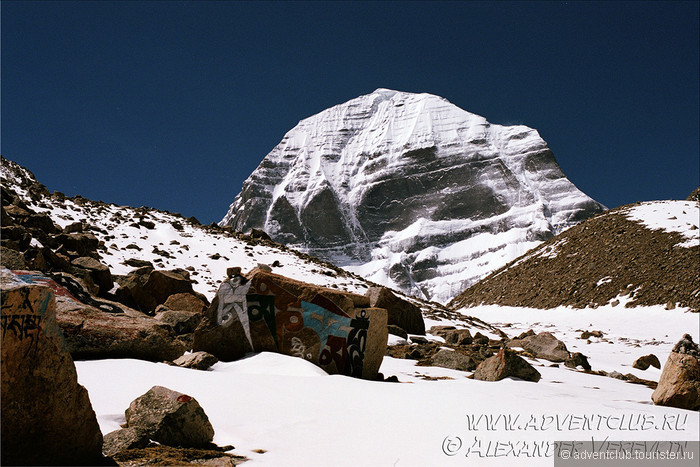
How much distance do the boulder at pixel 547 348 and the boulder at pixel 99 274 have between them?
38.5ft

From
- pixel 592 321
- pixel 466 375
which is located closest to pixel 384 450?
pixel 466 375

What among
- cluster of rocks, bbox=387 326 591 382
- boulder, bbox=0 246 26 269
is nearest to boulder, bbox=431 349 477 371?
cluster of rocks, bbox=387 326 591 382

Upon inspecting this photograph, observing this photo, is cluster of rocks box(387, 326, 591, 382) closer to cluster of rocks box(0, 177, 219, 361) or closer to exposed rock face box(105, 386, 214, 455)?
cluster of rocks box(0, 177, 219, 361)

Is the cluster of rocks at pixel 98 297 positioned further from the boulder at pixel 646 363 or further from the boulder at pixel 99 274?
the boulder at pixel 646 363

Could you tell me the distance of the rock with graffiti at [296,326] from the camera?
750 centimetres

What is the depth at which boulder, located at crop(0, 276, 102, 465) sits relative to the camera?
9.05 feet

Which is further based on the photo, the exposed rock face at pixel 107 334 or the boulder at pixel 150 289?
the boulder at pixel 150 289

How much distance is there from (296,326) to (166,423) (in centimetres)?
425

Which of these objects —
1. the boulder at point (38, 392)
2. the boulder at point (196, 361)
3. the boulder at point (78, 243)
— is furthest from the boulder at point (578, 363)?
the boulder at point (78, 243)

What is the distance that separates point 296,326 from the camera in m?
7.77

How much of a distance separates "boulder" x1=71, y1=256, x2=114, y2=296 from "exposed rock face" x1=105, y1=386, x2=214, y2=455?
9.52 metres

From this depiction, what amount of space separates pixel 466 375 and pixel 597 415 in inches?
143

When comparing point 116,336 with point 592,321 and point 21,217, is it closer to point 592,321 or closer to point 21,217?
point 21,217

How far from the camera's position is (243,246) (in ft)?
88.7
